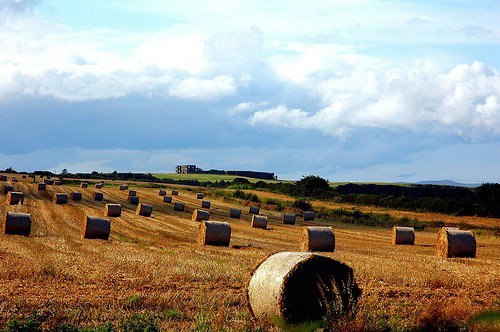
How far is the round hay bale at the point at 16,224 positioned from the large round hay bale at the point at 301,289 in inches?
794

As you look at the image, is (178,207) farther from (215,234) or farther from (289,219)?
(215,234)

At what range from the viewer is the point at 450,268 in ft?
69.3

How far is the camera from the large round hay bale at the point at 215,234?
27.5m

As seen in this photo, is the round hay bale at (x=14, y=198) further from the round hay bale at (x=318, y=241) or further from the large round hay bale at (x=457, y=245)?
the large round hay bale at (x=457, y=245)

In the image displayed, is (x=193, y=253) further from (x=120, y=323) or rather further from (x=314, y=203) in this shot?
(x=314, y=203)

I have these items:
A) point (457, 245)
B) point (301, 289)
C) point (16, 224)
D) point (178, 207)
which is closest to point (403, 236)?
point (457, 245)

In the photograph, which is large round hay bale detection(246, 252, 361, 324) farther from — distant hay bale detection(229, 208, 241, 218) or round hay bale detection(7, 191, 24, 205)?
round hay bale detection(7, 191, 24, 205)

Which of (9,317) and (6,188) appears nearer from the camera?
(9,317)

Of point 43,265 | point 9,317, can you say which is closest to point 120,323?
point 9,317

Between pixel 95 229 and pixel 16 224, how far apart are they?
135 inches

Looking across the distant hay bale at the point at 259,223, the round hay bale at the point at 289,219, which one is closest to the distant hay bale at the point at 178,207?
the round hay bale at the point at 289,219

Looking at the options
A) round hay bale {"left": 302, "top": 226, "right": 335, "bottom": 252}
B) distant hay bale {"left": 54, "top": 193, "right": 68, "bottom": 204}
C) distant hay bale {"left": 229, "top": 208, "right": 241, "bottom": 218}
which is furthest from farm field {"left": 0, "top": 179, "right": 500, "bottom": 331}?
distant hay bale {"left": 54, "top": 193, "right": 68, "bottom": 204}

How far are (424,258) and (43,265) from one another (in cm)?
1490

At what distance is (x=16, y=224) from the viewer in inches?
1103
